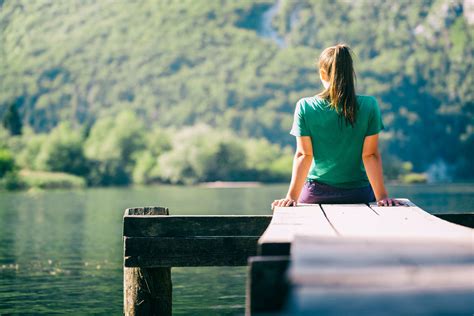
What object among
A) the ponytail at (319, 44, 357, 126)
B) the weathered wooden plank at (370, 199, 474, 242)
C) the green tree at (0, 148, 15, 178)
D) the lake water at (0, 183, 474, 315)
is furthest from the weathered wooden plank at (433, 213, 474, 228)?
the green tree at (0, 148, 15, 178)

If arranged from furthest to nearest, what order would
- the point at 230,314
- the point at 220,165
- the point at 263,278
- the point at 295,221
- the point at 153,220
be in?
1. the point at 220,165
2. the point at 230,314
3. the point at 153,220
4. the point at 295,221
5. the point at 263,278

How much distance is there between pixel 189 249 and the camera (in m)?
8.29

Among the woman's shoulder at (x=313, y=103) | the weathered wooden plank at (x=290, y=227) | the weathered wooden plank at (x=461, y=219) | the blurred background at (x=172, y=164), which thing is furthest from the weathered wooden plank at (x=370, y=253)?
the blurred background at (x=172, y=164)

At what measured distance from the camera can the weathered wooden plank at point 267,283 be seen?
4344 millimetres

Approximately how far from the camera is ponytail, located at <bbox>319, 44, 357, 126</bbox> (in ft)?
24.7

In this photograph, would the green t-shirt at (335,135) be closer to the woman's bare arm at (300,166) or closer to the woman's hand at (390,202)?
the woman's bare arm at (300,166)

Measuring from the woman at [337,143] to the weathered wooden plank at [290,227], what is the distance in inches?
17.6

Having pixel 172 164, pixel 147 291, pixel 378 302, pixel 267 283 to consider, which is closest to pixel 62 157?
pixel 172 164

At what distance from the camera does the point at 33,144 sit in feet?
409

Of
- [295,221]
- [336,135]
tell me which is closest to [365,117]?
[336,135]

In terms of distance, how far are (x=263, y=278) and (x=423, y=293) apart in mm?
938

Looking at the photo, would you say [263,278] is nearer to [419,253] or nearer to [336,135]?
[419,253]

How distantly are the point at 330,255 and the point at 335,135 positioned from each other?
11.4 ft

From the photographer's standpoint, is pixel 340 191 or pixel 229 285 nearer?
pixel 340 191
